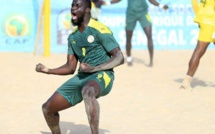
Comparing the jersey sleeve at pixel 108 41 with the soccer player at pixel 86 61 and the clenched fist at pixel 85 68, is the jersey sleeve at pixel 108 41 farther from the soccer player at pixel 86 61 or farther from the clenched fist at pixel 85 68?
the clenched fist at pixel 85 68

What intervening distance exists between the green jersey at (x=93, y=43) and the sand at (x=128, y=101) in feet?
3.94

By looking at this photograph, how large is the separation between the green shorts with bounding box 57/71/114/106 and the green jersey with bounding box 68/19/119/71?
0.46 ft

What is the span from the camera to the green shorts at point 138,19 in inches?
523

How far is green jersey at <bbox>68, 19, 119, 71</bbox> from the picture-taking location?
6.45 meters

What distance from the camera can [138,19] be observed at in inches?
526

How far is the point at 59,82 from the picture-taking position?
36.4ft

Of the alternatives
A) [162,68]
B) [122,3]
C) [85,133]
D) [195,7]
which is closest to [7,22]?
[122,3]

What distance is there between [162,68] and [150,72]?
2.15 ft

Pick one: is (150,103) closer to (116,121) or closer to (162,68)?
(116,121)

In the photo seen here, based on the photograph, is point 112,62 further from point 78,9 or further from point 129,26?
point 129,26

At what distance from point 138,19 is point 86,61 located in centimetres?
686

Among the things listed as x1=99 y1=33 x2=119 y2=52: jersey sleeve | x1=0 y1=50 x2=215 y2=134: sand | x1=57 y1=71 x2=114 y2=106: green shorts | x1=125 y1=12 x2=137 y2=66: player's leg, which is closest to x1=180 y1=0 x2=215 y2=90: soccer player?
x1=0 y1=50 x2=215 y2=134: sand

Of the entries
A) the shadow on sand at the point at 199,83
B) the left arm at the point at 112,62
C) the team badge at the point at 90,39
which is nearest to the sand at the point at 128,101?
the shadow on sand at the point at 199,83

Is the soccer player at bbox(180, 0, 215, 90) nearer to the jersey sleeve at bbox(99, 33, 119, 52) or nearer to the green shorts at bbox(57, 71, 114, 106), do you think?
the green shorts at bbox(57, 71, 114, 106)
